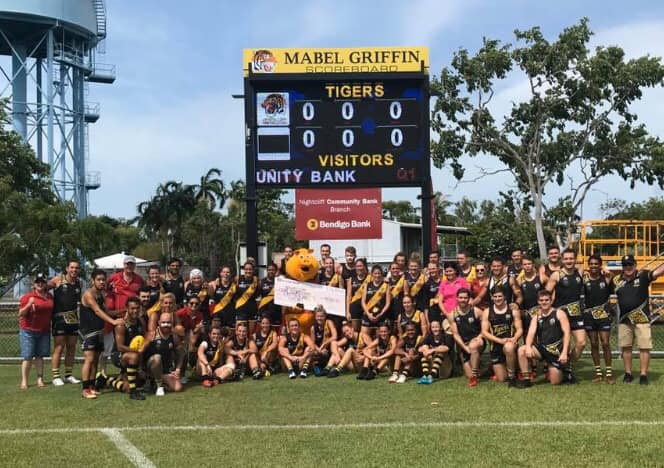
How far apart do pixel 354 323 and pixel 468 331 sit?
76.7 inches

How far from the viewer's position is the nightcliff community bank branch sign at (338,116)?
38.4 feet

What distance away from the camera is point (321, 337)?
10297mm

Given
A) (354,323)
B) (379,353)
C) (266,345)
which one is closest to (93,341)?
(266,345)

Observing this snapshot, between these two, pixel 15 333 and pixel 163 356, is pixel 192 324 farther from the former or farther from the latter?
pixel 15 333

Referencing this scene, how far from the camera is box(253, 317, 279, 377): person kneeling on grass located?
994 centimetres

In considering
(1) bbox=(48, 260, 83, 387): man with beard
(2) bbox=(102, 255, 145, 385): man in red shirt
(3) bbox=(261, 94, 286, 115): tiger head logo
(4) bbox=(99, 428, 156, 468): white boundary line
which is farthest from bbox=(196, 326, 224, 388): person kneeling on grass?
(3) bbox=(261, 94, 286, 115): tiger head logo

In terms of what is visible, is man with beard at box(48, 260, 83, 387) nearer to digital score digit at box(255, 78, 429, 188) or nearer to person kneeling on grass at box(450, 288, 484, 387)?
digital score digit at box(255, 78, 429, 188)

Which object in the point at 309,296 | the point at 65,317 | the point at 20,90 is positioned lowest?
the point at 65,317

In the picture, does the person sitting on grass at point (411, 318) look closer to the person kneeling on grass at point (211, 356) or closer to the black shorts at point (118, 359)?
the person kneeling on grass at point (211, 356)

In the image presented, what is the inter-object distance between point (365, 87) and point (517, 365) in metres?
5.64

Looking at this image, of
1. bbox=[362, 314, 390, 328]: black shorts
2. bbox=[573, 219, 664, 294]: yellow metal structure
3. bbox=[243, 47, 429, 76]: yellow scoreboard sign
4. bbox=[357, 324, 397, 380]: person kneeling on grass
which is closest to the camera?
bbox=[357, 324, 397, 380]: person kneeling on grass

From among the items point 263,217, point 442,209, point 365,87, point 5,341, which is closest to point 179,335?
point 365,87

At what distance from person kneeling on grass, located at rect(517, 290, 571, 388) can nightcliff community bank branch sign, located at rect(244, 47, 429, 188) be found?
12.6 ft

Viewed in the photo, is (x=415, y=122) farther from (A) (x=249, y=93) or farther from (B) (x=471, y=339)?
(B) (x=471, y=339)
